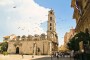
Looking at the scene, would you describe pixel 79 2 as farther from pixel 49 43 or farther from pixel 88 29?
pixel 49 43

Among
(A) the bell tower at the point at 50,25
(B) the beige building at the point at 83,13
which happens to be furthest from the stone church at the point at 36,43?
(B) the beige building at the point at 83,13

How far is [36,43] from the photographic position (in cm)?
12062

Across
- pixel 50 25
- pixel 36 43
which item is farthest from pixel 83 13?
pixel 50 25

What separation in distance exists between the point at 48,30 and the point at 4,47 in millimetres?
27111

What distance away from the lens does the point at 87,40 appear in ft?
70.5

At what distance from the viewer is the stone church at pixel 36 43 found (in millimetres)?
119562

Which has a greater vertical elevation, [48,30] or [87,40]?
[48,30]

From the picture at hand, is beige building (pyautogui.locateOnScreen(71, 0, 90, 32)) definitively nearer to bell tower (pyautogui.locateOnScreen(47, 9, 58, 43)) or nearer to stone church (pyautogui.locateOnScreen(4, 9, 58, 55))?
stone church (pyautogui.locateOnScreen(4, 9, 58, 55))

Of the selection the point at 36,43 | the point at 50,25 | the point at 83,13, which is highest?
the point at 50,25

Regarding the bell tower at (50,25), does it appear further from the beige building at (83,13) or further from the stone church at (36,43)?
the beige building at (83,13)

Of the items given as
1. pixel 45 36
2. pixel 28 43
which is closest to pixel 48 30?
pixel 45 36

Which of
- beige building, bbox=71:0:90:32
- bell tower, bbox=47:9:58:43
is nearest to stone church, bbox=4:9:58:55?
bell tower, bbox=47:9:58:43

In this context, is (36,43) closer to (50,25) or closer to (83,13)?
(50,25)

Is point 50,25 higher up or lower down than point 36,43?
higher up
